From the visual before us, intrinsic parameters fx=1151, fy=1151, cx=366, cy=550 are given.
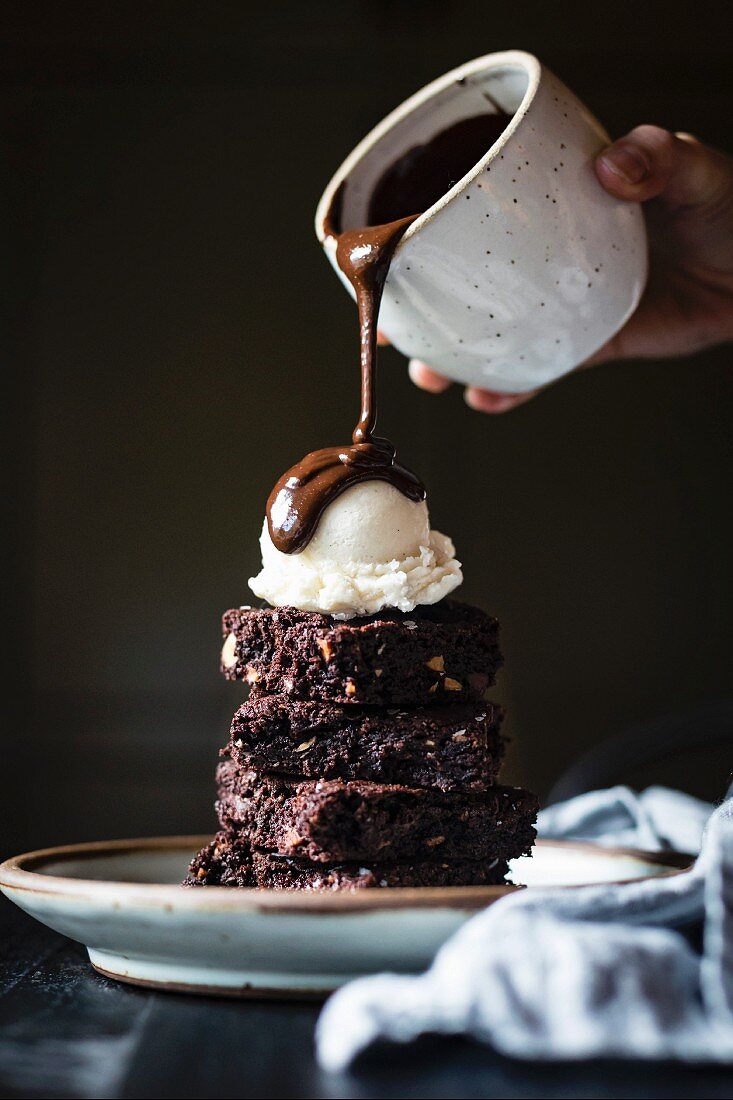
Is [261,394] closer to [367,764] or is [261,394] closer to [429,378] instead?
[429,378]

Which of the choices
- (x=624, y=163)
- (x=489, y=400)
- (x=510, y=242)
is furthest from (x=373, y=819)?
(x=489, y=400)

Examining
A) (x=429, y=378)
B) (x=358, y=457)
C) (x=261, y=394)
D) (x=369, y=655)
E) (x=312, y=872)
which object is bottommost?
(x=312, y=872)

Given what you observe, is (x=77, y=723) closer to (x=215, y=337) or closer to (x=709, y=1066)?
(x=215, y=337)

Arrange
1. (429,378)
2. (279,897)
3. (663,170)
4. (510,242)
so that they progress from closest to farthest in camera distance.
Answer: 1. (279,897)
2. (510,242)
3. (663,170)
4. (429,378)

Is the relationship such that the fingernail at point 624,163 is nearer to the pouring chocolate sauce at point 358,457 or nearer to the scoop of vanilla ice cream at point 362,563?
the pouring chocolate sauce at point 358,457

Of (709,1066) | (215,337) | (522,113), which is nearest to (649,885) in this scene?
(709,1066)

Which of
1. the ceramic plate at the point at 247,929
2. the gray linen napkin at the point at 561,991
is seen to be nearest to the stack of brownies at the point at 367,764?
the ceramic plate at the point at 247,929
